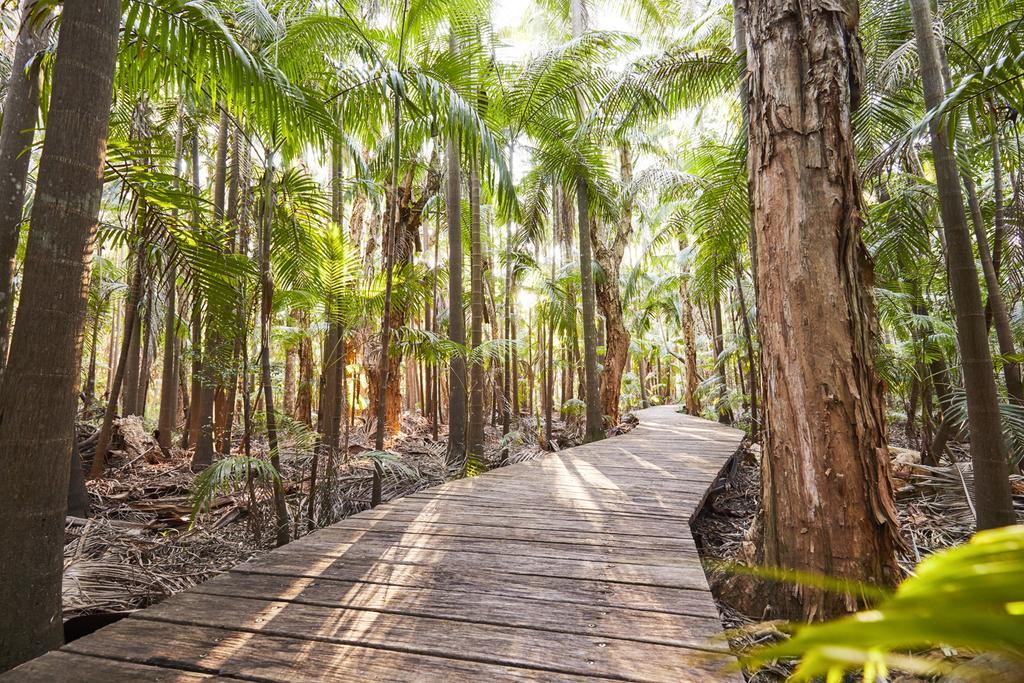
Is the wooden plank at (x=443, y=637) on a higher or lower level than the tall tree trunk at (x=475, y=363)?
lower

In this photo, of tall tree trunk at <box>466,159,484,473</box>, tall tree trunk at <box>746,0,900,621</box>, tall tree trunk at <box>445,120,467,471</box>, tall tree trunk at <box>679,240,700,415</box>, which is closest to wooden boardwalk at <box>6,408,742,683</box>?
tall tree trunk at <box>746,0,900,621</box>

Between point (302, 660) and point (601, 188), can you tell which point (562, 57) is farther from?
point (302, 660)

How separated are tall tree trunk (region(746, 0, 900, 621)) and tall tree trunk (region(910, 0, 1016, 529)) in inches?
48.8

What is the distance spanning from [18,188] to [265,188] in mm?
1946

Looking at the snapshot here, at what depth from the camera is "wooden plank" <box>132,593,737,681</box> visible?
1626mm

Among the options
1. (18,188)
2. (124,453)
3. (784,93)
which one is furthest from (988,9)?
(124,453)

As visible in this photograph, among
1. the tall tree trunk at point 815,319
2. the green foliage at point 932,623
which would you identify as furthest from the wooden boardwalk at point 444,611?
the green foliage at point 932,623

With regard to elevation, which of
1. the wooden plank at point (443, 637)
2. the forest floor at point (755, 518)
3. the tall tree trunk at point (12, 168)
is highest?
the tall tree trunk at point (12, 168)

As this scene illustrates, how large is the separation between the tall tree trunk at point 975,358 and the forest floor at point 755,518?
523 mm

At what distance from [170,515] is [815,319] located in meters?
5.68

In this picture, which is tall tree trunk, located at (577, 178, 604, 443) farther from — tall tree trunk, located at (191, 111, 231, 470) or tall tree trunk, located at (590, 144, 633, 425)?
tall tree trunk, located at (191, 111, 231, 470)

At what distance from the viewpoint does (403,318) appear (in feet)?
32.1

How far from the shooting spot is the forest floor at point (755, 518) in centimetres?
247

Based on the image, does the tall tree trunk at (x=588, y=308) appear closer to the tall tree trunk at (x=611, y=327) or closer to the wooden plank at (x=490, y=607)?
the tall tree trunk at (x=611, y=327)
